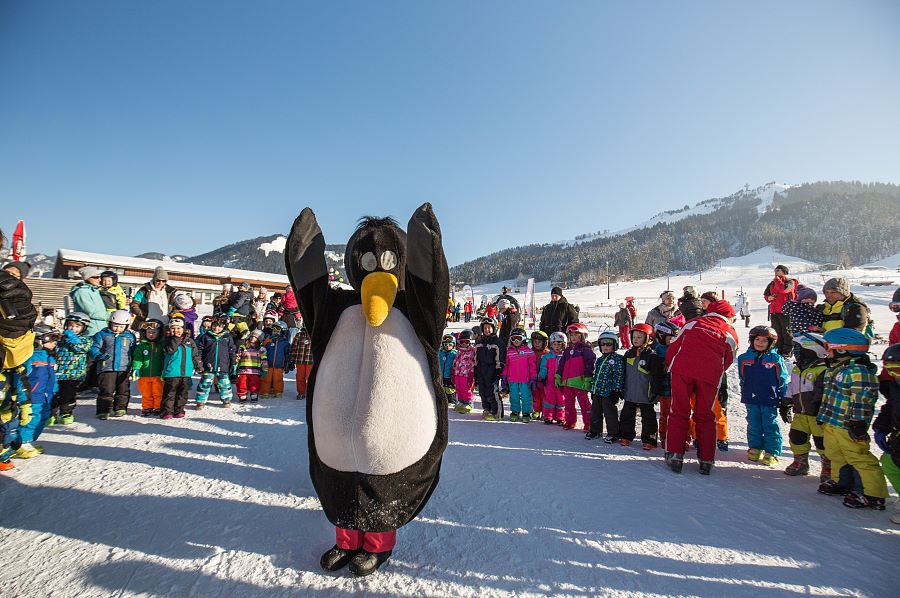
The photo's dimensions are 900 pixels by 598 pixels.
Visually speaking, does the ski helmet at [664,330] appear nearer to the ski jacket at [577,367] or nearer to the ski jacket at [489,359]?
the ski jacket at [577,367]

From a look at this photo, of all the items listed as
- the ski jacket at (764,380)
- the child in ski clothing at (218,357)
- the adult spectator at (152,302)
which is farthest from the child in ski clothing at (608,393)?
the adult spectator at (152,302)

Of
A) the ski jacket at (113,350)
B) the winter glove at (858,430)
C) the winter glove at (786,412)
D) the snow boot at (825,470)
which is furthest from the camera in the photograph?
the ski jacket at (113,350)

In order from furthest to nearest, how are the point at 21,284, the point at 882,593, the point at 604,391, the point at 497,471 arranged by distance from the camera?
the point at 604,391
the point at 497,471
the point at 21,284
the point at 882,593

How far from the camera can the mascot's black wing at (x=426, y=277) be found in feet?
6.40

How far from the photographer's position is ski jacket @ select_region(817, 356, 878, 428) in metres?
2.86

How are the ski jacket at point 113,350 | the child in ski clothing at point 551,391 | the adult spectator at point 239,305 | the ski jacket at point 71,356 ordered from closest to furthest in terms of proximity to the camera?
the ski jacket at point 71,356, the ski jacket at point 113,350, the child in ski clothing at point 551,391, the adult spectator at point 239,305

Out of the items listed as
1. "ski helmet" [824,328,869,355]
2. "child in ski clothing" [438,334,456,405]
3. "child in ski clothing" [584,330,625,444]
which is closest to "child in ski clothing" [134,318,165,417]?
"child in ski clothing" [438,334,456,405]

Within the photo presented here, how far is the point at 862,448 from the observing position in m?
2.88

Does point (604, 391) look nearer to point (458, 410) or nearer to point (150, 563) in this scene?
point (458, 410)

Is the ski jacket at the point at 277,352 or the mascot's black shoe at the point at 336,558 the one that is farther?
the ski jacket at the point at 277,352

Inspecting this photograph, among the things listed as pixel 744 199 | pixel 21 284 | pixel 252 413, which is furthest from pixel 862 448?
pixel 744 199

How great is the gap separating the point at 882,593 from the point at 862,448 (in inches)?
49.0

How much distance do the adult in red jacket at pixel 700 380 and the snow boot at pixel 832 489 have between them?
2.37 ft

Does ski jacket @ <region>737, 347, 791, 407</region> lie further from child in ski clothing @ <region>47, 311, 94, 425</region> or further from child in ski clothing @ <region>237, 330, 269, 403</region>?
child in ski clothing @ <region>47, 311, 94, 425</region>
